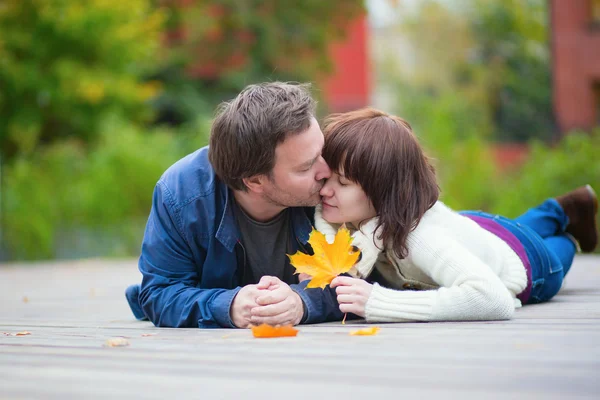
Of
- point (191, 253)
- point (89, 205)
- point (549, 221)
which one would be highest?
point (191, 253)

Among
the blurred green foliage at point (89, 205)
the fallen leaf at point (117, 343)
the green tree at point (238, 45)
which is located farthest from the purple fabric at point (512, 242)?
the green tree at point (238, 45)

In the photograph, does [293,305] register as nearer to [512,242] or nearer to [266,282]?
[266,282]

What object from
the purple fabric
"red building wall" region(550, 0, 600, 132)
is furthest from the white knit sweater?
"red building wall" region(550, 0, 600, 132)

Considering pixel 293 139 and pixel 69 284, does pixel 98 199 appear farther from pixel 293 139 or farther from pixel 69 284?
pixel 293 139

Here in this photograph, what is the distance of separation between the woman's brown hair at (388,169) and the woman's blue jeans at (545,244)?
0.83m

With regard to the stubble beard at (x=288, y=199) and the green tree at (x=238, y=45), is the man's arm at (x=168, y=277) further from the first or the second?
the green tree at (x=238, y=45)

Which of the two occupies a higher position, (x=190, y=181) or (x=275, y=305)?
(x=190, y=181)

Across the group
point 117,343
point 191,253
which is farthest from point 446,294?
point 117,343

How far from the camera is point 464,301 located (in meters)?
2.95

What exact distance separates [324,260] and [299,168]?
0.38 meters

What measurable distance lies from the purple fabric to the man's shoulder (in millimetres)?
1314

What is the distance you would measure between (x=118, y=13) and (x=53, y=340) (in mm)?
10838

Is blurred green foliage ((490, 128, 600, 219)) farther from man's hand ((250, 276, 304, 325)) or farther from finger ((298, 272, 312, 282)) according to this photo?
man's hand ((250, 276, 304, 325))

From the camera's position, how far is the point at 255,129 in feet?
10.3
